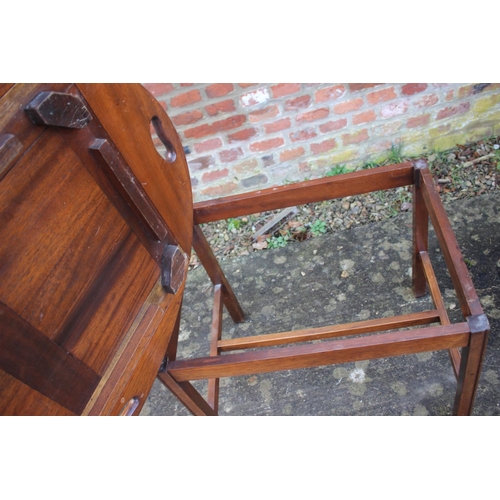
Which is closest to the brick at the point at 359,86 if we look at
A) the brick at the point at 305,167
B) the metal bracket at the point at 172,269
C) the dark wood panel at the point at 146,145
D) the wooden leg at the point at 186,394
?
the brick at the point at 305,167

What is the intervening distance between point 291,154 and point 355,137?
1.53 ft

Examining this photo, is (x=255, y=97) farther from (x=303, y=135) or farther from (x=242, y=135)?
(x=303, y=135)

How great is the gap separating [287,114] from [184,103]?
0.68 m

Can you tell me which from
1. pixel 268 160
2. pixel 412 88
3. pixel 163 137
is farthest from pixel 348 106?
pixel 163 137

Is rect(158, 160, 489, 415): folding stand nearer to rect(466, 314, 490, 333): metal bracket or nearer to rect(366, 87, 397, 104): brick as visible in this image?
rect(466, 314, 490, 333): metal bracket

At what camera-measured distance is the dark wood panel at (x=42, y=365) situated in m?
0.82

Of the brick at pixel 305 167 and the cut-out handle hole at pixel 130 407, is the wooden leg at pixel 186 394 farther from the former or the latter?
the brick at pixel 305 167

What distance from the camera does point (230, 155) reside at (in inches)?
123

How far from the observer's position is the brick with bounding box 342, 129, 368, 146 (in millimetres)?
3135

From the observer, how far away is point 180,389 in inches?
65.7

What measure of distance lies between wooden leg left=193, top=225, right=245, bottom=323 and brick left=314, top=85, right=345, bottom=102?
1.32 meters

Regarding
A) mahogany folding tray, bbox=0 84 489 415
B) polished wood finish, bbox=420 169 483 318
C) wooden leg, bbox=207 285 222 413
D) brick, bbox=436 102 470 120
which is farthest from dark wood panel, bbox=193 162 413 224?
brick, bbox=436 102 470 120

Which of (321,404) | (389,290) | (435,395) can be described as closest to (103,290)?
(321,404)

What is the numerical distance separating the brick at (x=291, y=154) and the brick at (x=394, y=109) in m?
0.60
